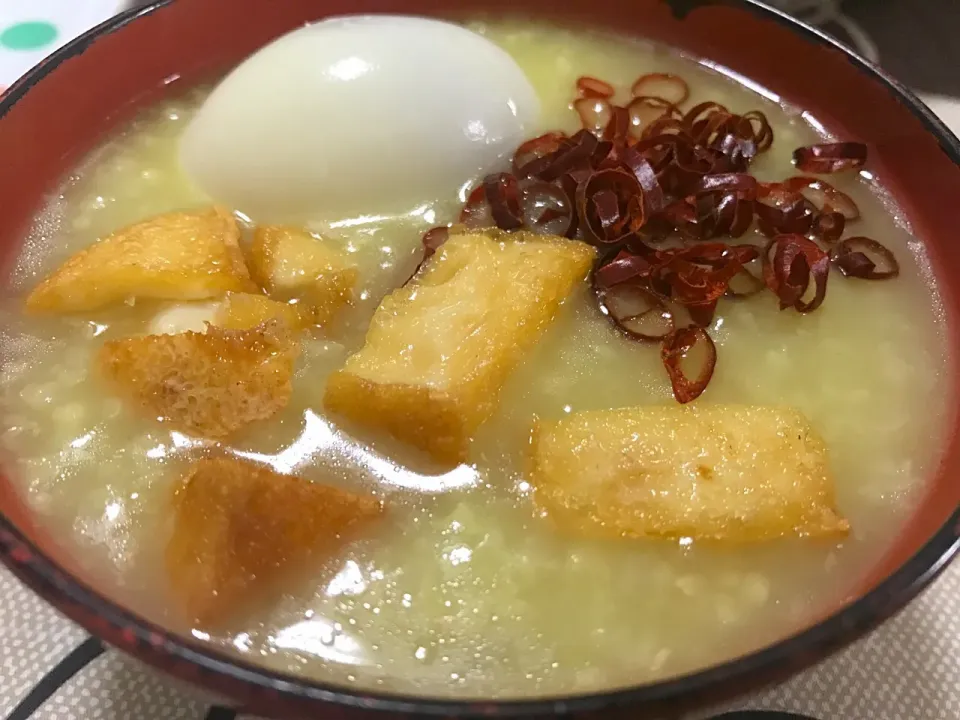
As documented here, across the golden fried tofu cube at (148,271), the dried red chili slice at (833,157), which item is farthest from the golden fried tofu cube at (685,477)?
the dried red chili slice at (833,157)

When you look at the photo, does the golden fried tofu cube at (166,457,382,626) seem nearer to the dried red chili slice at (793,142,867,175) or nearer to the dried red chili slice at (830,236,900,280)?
the dried red chili slice at (830,236,900,280)

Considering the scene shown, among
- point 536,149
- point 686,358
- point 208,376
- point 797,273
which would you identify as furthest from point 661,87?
point 208,376

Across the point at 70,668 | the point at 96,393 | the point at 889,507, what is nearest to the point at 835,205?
the point at 889,507

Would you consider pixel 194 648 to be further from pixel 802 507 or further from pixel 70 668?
pixel 802 507

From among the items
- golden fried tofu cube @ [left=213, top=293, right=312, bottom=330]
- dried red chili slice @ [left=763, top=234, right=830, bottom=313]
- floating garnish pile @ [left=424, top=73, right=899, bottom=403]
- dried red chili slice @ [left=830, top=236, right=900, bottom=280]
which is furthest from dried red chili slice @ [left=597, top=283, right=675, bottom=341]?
golden fried tofu cube @ [left=213, top=293, right=312, bottom=330]

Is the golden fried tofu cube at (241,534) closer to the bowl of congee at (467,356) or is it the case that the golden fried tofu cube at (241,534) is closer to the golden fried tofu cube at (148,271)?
the bowl of congee at (467,356)

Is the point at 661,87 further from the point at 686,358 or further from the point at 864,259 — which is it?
the point at 686,358
